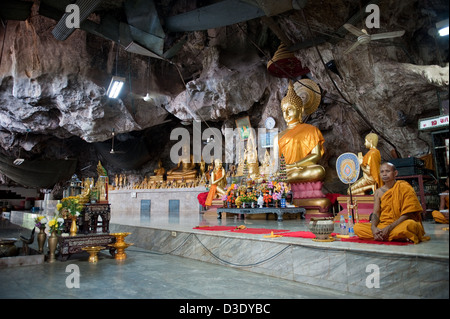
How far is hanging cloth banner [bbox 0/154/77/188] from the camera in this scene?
12.9 meters

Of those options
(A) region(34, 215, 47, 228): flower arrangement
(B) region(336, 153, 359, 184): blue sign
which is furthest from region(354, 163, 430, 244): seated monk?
(A) region(34, 215, 47, 228): flower arrangement

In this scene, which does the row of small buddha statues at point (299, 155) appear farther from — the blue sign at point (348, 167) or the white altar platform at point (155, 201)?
the white altar platform at point (155, 201)

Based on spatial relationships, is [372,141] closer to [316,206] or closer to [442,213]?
[316,206]

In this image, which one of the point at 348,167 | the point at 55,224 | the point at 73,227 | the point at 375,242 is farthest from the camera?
the point at 348,167

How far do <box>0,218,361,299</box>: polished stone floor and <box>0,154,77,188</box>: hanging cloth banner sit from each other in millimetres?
11777

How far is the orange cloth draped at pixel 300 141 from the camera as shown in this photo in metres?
7.11

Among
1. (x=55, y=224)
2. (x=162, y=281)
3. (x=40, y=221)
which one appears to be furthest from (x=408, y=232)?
(x=40, y=221)

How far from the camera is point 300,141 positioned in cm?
723

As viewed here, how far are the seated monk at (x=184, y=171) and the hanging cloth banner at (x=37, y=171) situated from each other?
5892mm

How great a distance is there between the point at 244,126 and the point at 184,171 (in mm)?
3790

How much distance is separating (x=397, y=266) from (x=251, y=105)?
846 cm

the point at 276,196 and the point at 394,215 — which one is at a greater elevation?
the point at 276,196

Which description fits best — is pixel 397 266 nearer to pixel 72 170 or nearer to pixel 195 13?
pixel 195 13
